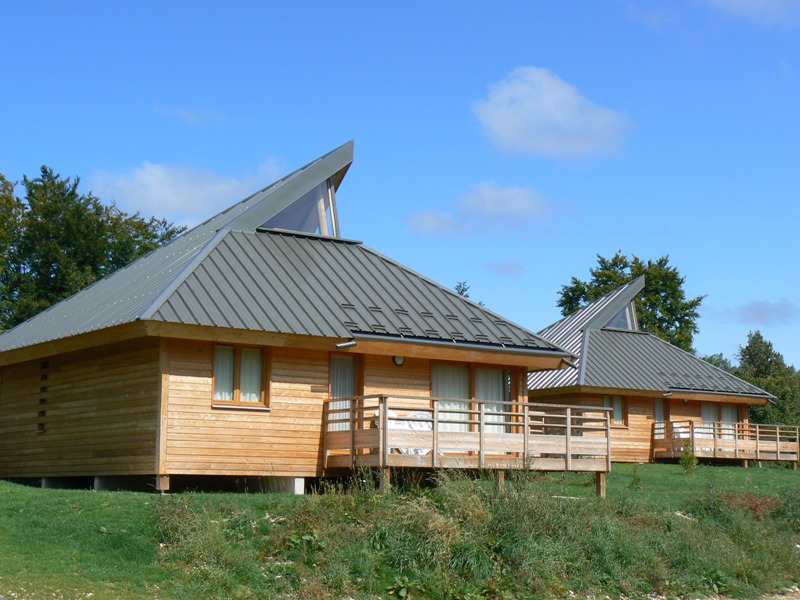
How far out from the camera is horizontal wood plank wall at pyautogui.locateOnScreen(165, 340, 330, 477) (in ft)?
72.6

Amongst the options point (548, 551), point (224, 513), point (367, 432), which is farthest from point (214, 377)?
point (548, 551)

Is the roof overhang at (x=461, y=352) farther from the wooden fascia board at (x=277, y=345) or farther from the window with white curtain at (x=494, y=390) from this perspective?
the window with white curtain at (x=494, y=390)

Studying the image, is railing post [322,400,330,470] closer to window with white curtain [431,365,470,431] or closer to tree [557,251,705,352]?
window with white curtain [431,365,470,431]

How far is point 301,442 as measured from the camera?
23875mm

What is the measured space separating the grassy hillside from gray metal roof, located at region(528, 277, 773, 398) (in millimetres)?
17364

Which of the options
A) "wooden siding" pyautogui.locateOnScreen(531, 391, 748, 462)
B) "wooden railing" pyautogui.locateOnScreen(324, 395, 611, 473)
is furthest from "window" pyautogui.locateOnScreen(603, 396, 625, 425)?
"wooden railing" pyautogui.locateOnScreen(324, 395, 611, 473)

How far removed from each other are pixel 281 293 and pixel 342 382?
2496mm

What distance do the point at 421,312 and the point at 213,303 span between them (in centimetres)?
578

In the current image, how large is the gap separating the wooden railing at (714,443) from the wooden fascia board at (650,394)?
1045 mm

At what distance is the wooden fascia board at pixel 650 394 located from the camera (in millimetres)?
39562

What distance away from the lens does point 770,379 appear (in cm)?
6241

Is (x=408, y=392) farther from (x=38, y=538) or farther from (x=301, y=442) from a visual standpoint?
(x=38, y=538)

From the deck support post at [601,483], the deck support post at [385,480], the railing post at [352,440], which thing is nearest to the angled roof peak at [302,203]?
the railing post at [352,440]

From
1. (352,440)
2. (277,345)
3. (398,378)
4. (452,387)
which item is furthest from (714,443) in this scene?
(277,345)
